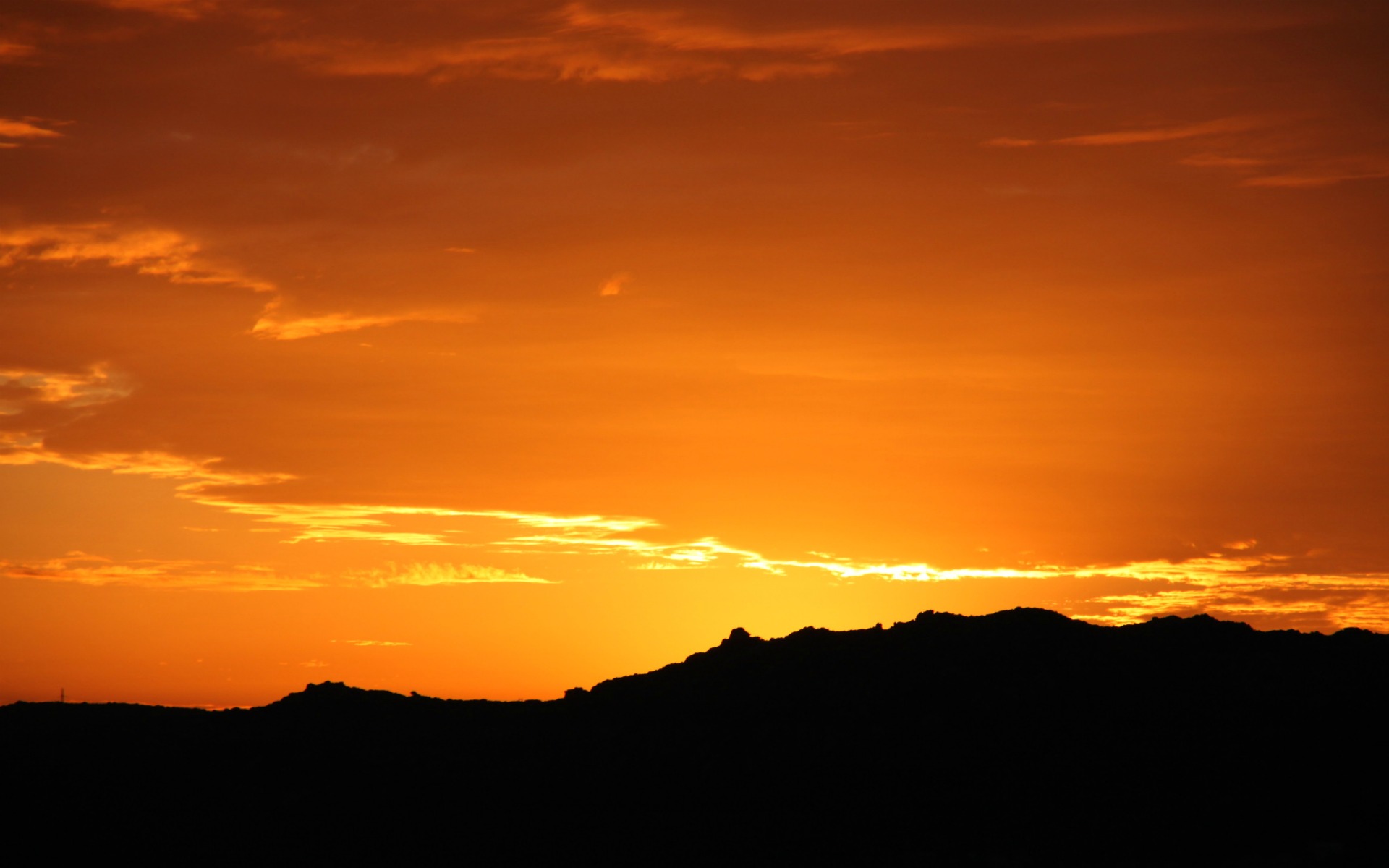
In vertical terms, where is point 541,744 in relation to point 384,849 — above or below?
above

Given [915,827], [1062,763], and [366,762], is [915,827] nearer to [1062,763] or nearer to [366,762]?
[1062,763]

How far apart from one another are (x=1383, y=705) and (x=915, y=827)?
2163 cm

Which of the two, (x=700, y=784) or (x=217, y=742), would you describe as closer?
(x=700, y=784)

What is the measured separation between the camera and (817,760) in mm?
62312

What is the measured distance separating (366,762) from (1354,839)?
42302mm

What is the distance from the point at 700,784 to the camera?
62625 millimetres

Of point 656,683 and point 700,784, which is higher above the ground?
point 656,683

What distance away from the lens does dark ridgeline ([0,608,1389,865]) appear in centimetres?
5741

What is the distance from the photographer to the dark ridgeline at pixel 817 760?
57406 millimetres

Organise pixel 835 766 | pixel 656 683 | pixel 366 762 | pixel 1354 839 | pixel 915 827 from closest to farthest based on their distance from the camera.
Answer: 1. pixel 1354 839
2. pixel 915 827
3. pixel 835 766
4. pixel 366 762
5. pixel 656 683

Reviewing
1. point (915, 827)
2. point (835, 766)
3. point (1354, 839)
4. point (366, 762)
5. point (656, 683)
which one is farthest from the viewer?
point (656, 683)

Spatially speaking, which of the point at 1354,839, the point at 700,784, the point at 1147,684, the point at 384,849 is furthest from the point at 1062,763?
the point at 384,849

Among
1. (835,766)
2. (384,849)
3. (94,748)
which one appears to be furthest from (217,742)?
(835,766)

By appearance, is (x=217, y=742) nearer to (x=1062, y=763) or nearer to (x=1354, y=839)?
(x=1062, y=763)
